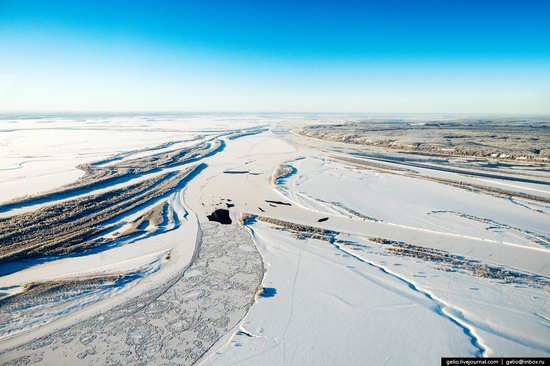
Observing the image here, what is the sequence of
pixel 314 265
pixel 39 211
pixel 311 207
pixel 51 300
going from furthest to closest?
pixel 311 207 → pixel 39 211 → pixel 314 265 → pixel 51 300

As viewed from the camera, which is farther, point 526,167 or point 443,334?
point 526,167

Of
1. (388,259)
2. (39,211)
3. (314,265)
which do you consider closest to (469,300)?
(388,259)

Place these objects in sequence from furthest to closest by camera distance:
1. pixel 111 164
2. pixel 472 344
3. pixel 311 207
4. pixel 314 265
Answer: pixel 111 164 → pixel 311 207 → pixel 314 265 → pixel 472 344

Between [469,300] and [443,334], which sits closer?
[443,334]

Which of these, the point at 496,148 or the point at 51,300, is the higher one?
the point at 496,148

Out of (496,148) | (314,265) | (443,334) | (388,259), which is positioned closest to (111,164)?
(314,265)

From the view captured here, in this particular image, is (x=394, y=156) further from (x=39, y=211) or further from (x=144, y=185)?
(x=39, y=211)

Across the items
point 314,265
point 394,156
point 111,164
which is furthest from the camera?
point 394,156

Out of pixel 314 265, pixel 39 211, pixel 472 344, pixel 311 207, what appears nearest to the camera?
pixel 472 344

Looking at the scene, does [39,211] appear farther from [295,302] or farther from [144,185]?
[295,302]
